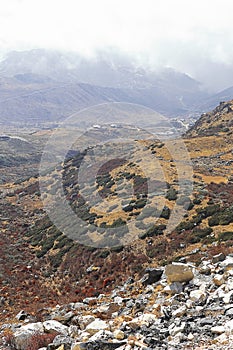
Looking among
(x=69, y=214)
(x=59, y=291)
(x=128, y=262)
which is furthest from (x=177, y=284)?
(x=69, y=214)

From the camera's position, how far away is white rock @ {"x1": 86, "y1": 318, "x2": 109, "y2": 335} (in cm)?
1114

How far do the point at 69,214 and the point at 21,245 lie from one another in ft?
25.2

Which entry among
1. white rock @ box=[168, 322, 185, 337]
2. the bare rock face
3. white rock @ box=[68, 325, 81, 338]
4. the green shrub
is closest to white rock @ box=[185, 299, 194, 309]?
white rock @ box=[168, 322, 185, 337]

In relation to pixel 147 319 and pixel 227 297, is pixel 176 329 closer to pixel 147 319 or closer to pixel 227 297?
pixel 147 319

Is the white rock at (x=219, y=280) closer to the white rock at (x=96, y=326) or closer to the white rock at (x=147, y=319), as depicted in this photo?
the white rock at (x=147, y=319)

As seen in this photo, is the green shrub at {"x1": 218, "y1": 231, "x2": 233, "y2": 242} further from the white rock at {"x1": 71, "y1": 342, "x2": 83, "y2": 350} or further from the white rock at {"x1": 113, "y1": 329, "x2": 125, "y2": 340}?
the white rock at {"x1": 71, "y1": 342, "x2": 83, "y2": 350}

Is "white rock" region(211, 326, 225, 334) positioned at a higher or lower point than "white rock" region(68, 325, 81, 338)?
lower

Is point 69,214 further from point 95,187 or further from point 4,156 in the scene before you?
point 4,156

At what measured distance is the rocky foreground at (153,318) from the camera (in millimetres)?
9305

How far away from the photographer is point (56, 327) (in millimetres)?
12273

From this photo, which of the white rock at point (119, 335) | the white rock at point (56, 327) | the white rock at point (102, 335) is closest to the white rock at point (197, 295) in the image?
the white rock at point (119, 335)

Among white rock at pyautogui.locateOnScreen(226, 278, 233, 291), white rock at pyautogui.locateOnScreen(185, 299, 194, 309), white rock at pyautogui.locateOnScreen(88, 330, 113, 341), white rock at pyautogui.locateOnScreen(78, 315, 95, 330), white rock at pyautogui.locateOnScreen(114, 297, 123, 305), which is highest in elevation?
white rock at pyautogui.locateOnScreen(88, 330, 113, 341)

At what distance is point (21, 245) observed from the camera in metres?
35.7

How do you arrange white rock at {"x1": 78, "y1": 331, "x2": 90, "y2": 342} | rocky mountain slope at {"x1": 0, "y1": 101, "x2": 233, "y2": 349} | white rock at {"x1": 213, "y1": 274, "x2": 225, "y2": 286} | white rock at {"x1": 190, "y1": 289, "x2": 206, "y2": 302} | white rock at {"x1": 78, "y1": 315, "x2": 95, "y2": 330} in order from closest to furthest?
white rock at {"x1": 78, "y1": 331, "x2": 90, "y2": 342} → rocky mountain slope at {"x1": 0, "y1": 101, "x2": 233, "y2": 349} → white rock at {"x1": 190, "y1": 289, "x2": 206, "y2": 302} → white rock at {"x1": 78, "y1": 315, "x2": 95, "y2": 330} → white rock at {"x1": 213, "y1": 274, "x2": 225, "y2": 286}
